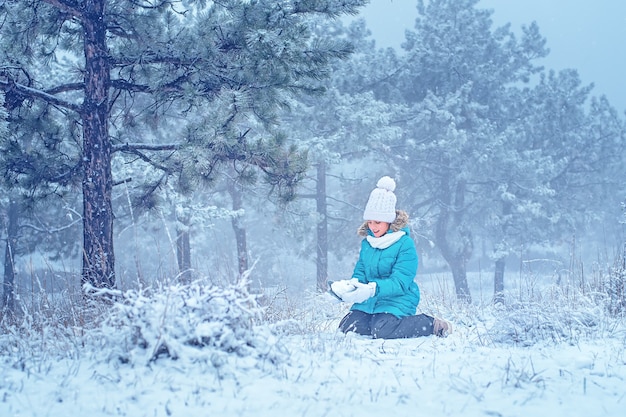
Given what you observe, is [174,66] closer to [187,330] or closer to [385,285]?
[385,285]

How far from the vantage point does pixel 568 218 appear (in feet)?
67.0

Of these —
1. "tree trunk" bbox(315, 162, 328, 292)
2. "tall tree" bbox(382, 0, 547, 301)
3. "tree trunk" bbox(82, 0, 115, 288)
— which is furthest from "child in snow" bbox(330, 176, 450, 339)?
"tall tree" bbox(382, 0, 547, 301)

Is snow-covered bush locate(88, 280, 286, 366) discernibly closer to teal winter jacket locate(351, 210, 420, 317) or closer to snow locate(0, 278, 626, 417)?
snow locate(0, 278, 626, 417)

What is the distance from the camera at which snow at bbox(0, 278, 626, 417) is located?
2.63 metres

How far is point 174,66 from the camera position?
20.5 feet

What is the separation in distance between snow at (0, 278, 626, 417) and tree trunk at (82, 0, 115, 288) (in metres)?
2.37

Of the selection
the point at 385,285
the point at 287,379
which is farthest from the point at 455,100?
the point at 287,379

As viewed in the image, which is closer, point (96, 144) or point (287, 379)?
point (287, 379)

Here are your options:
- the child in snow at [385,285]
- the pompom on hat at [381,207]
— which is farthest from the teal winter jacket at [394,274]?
the pompom on hat at [381,207]

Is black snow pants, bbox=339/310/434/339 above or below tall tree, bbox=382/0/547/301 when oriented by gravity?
below

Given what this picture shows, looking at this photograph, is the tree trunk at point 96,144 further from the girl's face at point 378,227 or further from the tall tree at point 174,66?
the girl's face at point 378,227

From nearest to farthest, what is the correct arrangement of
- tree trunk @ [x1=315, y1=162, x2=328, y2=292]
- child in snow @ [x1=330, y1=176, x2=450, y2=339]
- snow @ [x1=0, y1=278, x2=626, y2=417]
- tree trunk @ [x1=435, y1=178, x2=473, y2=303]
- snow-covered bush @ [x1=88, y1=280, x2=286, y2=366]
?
snow @ [x1=0, y1=278, x2=626, y2=417], snow-covered bush @ [x1=88, y1=280, x2=286, y2=366], child in snow @ [x1=330, y1=176, x2=450, y2=339], tree trunk @ [x1=315, y1=162, x2=328, y2=292], tree trunk @ [x1=435, y1=178, x2=473, y2=303]

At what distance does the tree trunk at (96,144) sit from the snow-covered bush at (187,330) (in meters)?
2.92

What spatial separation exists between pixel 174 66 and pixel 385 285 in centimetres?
364
